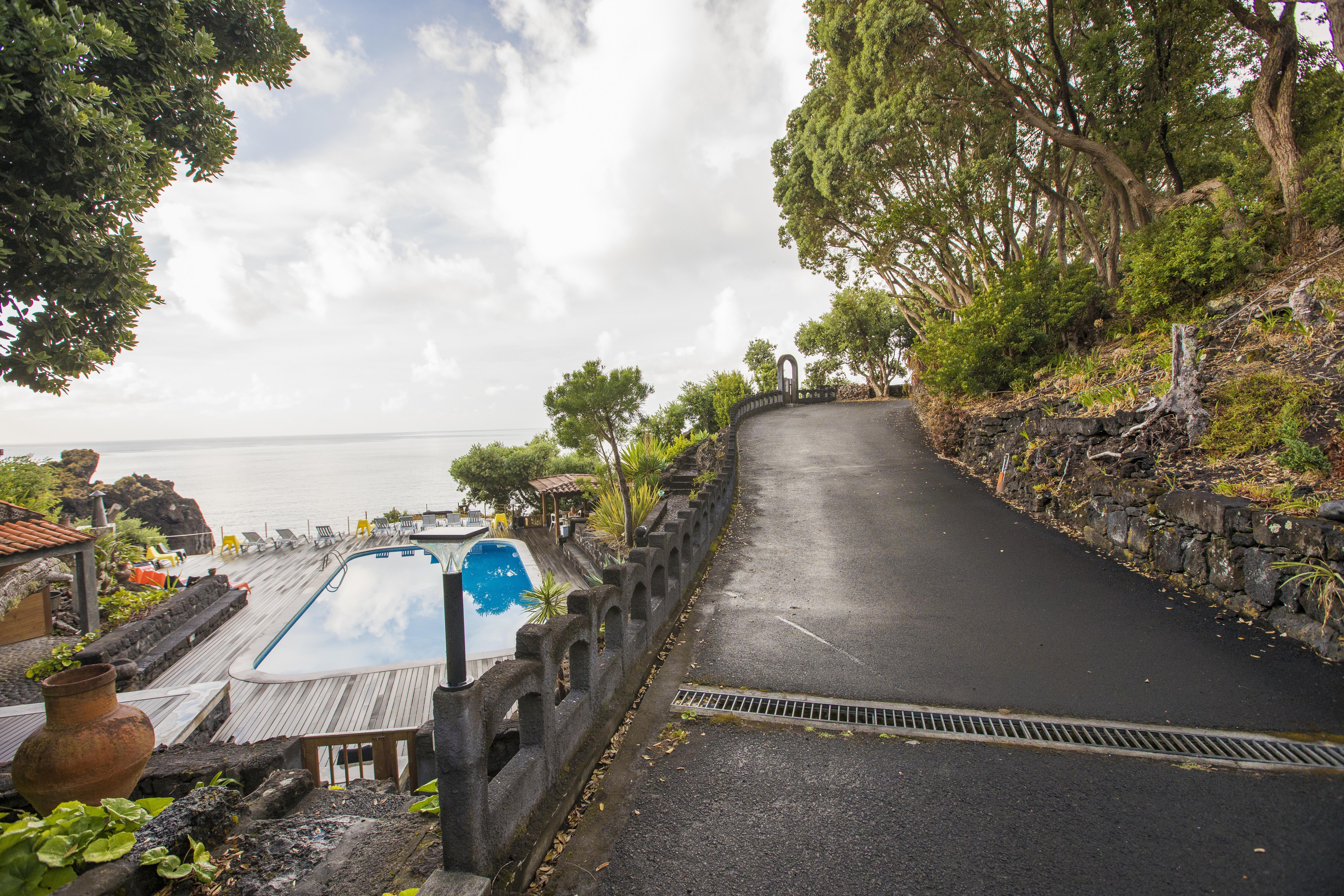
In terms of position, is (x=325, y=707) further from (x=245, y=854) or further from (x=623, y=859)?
(x=623, y=859)

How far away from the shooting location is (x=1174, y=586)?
18.6 feet

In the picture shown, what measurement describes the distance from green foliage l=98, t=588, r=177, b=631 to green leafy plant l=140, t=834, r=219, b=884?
459 inches

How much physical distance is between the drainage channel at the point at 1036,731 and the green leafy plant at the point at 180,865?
105 inches

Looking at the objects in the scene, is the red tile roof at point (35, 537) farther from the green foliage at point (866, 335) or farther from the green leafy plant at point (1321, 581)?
the green foliage at point (866, 335)

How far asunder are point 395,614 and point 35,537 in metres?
7.94

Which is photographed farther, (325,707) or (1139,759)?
(325,707)

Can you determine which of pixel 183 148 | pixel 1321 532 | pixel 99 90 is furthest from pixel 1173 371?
pixel 183 148

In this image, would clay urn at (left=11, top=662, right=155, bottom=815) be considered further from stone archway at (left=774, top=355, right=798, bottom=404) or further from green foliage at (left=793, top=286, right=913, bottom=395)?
green foliage at (left=793, top=286, right=913, bottom=395)

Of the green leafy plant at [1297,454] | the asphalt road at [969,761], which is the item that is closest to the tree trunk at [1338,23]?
the green leafy plant at [1297,454]

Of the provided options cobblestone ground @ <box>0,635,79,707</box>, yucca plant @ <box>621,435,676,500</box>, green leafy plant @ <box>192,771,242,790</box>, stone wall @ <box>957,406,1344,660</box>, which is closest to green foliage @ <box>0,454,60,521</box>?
cobblestone ground @ <box>0,635,79,707</box>

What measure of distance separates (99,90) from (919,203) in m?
15.9

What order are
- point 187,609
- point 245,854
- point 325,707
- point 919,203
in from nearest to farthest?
point 245,854
point 325,707
point 187,609
point 919,203

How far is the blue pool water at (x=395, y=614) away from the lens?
12633 millimetres

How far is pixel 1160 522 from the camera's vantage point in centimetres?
614
